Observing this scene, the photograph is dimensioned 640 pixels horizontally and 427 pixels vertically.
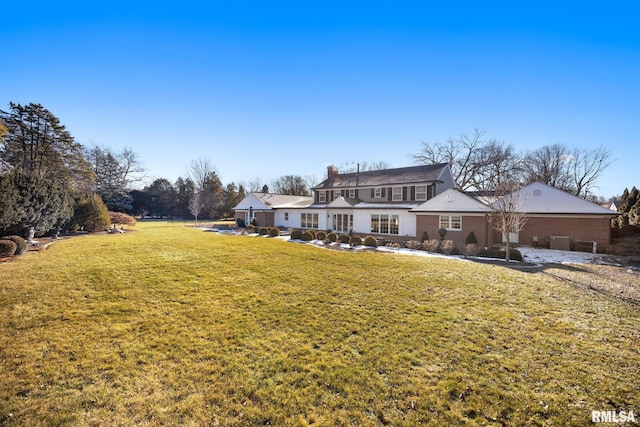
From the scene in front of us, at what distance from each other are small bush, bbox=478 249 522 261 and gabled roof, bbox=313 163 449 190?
10191 millimetres

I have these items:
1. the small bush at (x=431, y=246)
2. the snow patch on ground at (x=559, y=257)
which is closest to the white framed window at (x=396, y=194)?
the small bush at (x=431, y=246)

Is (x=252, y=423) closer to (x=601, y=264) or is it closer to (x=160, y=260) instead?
(x=160, y=260)

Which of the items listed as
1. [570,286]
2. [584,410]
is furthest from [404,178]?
[584,410]

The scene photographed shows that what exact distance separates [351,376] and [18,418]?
457 centimetres

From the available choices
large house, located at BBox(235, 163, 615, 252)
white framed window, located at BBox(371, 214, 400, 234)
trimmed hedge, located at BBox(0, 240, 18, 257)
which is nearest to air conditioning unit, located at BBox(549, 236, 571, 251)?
large house, located at BBox(235, 163, 615, 252)

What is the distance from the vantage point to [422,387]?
13.8ft

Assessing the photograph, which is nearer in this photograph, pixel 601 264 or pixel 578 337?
pixel 578 337

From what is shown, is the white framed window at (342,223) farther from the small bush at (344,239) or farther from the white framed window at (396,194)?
the small bush at (344,239)

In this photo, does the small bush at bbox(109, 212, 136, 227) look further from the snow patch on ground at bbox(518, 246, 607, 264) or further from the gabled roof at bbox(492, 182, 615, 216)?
the gabled roof at bbox(492, 182, 615, 216)

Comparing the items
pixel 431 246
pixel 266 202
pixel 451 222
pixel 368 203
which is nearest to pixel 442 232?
pixel 451 222

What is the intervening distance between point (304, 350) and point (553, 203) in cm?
2302

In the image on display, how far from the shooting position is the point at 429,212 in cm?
2172

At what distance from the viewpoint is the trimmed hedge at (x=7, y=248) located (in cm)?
1209

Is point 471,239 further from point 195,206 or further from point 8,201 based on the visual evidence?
point 195,206
